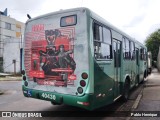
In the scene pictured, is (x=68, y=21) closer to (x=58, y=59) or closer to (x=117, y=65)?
(x=58, y=59)

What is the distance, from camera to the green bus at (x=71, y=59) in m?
6.23

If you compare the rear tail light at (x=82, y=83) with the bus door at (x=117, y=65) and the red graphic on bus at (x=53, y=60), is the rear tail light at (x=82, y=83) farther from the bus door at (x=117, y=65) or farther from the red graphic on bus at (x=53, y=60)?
the bus door at (x=117, y=65)

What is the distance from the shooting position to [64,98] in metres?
6.52

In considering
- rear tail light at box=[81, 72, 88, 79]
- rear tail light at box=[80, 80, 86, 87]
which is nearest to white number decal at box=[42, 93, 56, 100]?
rear tail light at box=[80, 80, 86, 87]

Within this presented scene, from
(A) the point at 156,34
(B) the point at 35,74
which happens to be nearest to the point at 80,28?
(B) the point at 35,74

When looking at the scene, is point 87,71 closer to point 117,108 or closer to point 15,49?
point 117,108

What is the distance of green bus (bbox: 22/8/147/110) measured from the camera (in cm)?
623

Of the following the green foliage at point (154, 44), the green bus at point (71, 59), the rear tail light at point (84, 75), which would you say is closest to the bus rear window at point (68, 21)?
the green bus at point (71, 59)

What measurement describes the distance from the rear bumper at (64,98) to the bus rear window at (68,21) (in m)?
1.99

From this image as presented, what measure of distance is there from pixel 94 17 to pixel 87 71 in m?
1.56

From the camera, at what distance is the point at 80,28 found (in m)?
6.32

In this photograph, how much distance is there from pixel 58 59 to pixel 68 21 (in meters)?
1.12

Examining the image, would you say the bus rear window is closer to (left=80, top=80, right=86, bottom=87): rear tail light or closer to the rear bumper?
(left=80, top=80, right=86, bottom=87): rear tail light

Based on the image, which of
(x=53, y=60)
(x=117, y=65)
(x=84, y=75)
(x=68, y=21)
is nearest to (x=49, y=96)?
(x=53, y=60)
